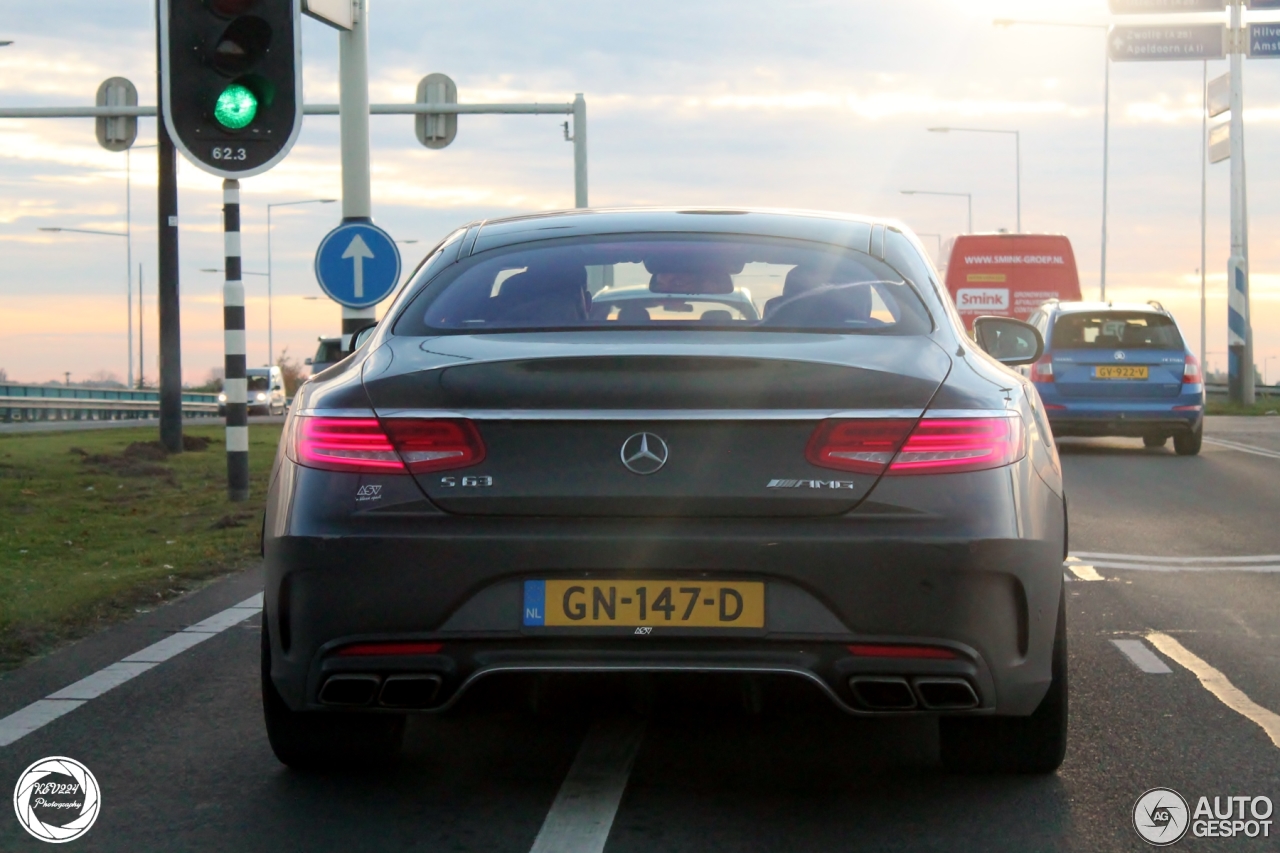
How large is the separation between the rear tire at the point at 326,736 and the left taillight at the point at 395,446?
23.6 inches

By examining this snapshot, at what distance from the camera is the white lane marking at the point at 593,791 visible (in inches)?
163

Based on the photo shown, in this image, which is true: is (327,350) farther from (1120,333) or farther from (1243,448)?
(1243,448)

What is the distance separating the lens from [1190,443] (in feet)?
62.8

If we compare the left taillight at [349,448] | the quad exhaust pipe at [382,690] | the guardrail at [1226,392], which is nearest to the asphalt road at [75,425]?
the guardrail at [1226,392]

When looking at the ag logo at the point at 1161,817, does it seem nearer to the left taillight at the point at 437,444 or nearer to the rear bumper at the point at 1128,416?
the left taillight at the point at 437,444

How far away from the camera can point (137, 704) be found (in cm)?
580

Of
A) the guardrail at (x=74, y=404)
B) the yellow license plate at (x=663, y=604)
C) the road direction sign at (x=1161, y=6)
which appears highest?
the road direction sign at (x=1161, y=6)

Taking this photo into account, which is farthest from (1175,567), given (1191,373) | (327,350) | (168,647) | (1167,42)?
(1167,42)

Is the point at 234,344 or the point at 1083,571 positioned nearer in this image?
the point at 1083,571

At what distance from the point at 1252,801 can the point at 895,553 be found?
1.20 metres

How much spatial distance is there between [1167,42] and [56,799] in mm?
37114

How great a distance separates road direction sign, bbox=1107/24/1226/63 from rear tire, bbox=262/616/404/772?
119 ft

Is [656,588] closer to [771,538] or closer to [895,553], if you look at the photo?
[771,538]

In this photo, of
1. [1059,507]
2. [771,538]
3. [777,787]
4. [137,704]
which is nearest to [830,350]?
[771,538]
